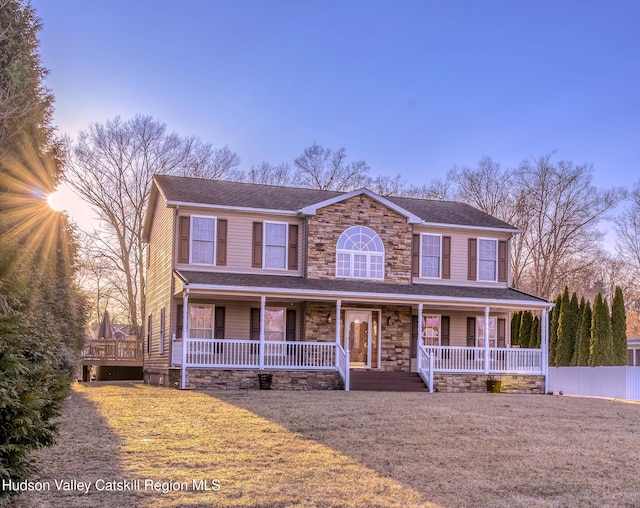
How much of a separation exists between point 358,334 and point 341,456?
1531cm

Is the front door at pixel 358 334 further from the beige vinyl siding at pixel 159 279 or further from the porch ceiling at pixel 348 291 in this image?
the beige vinyl siding at pixel 159 279

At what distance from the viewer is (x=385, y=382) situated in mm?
22391

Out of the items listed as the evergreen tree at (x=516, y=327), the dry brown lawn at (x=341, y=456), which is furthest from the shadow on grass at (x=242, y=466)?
the evergreen tree at (x=516, y=327)

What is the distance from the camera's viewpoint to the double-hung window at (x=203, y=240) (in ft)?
76.9

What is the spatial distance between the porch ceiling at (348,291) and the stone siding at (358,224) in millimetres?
466

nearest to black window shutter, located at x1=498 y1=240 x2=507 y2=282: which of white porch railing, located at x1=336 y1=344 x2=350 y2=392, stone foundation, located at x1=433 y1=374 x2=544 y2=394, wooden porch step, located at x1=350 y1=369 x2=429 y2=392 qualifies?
stone foundation, located at x1=433 y1=374 x2=544 y2=394

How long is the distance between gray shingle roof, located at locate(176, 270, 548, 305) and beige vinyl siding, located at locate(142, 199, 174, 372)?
5.48ft

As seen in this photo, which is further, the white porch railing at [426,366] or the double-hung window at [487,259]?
the double-hung window at [487,259]

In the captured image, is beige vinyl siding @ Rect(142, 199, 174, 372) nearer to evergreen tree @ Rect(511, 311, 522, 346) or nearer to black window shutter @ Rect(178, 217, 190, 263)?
black window shutter @ Rect(178, 217, 190, 263)

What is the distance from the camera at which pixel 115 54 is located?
21.7 m

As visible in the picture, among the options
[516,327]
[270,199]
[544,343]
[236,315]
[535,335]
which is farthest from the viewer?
[516,327]

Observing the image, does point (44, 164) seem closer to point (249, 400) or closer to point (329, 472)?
point (249, 400)

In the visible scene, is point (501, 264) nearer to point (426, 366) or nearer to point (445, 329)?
point (445, 329)

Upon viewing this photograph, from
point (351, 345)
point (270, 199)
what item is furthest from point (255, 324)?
point (270, 199)
